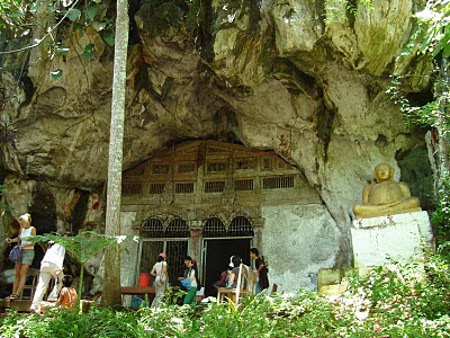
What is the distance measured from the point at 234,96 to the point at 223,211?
2819 mm

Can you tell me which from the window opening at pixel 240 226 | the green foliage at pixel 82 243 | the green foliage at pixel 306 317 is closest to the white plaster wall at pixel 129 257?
the window opening at pixel 240 226

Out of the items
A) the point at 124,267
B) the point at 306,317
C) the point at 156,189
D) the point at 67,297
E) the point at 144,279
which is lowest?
the point at 306,317

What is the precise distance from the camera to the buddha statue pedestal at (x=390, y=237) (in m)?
7.27

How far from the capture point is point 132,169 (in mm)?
12383

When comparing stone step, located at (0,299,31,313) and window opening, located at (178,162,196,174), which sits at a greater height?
window opening, located at (178,162,196,174)

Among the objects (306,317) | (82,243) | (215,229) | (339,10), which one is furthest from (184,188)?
(306,317)

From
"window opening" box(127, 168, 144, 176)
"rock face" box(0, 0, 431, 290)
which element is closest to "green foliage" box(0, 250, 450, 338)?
"rock face" box(0, 0, 431, 290)

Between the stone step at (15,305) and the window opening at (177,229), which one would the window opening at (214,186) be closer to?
the window opening at (177,229)

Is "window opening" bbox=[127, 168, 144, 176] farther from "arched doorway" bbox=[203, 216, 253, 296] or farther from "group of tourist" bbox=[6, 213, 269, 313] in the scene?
"group of tourist" bbox=[6, 213, 269, 313]

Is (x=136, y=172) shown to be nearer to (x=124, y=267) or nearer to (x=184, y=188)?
(x=184, y=188)

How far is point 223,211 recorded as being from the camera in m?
11.4

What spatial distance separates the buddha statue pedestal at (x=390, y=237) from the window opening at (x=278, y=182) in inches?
146

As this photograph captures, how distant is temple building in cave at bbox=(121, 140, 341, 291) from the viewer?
1062 centimetres

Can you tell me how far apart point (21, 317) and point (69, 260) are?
5.01 meters
